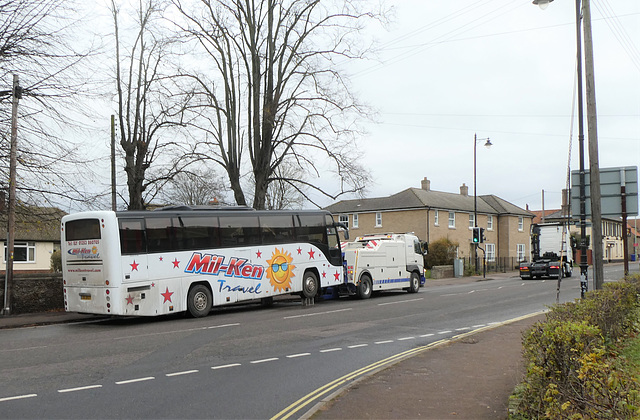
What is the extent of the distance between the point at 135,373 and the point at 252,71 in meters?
19.1

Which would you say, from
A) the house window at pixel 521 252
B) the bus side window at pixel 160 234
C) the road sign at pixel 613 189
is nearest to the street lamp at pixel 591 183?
the road sign at pixel 613 189

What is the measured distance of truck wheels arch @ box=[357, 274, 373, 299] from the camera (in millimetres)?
23469

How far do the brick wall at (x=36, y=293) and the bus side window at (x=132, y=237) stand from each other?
186 inches

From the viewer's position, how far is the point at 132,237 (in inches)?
639

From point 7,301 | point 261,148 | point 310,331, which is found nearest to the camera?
point 310,331

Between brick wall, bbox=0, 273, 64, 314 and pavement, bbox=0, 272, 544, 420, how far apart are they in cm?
1361

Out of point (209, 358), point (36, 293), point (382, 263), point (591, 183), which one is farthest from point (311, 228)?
point (209, 358)

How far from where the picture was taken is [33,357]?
415 inches

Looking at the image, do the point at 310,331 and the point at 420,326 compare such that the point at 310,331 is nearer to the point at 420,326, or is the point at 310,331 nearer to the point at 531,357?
the point at 420,326

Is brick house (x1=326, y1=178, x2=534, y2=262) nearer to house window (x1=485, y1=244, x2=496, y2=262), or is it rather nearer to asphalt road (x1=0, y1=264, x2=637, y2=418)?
house window (x1=485, y1=244, x2=496, y2=262)

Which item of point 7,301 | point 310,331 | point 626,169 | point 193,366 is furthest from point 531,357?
point 7,301

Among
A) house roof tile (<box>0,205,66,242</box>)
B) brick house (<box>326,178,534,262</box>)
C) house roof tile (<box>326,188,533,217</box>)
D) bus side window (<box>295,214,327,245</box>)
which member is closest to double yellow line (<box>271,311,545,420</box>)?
bus side window (<box>295,214,327,245</box>)

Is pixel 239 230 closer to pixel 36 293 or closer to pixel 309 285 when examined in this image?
pixel 309 285

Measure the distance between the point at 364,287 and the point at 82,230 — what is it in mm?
11558
